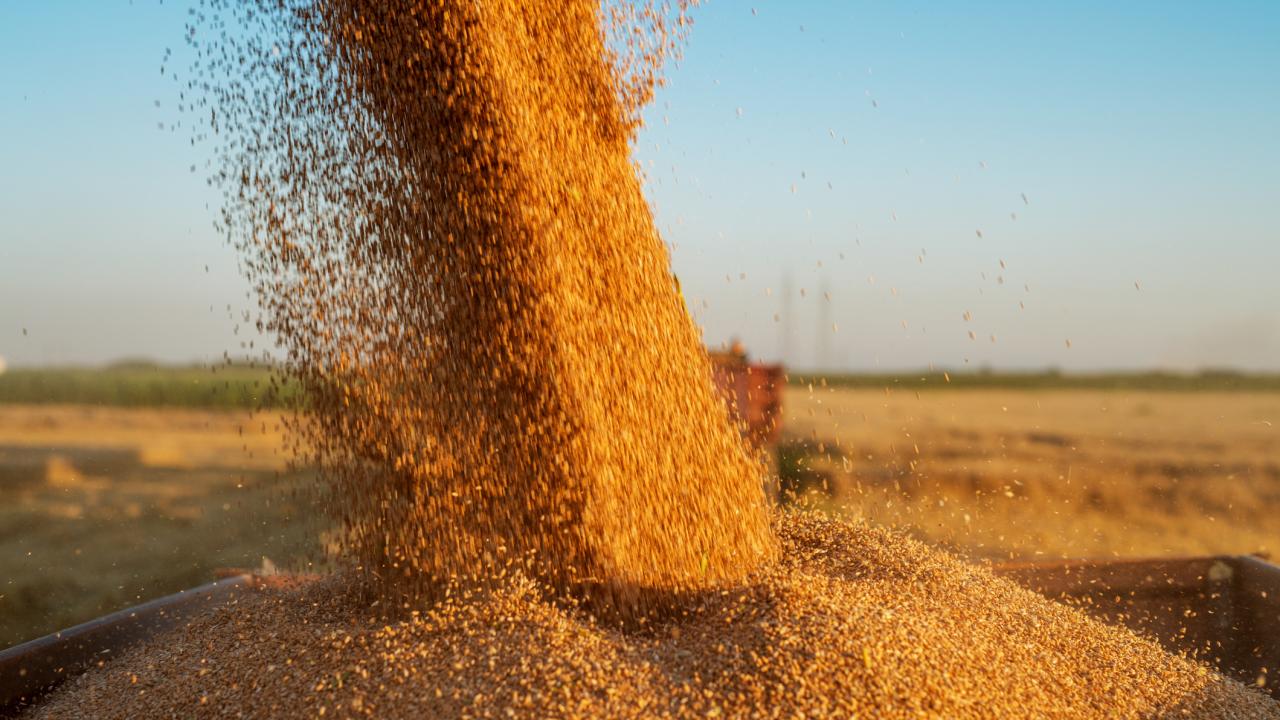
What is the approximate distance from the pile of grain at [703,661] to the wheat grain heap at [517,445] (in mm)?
12

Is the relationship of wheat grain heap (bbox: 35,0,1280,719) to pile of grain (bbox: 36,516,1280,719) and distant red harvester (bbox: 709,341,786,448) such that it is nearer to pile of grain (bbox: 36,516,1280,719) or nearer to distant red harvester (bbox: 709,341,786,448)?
pile of grain (bbox: 36,516,1280,719)

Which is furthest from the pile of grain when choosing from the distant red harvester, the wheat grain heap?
the distant red harvester

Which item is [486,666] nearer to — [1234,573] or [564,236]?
[564,236]

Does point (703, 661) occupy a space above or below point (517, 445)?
below

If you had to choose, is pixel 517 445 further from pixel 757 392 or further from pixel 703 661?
pixel 757 392

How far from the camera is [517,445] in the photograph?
97.3 inches

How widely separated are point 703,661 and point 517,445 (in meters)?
0.80

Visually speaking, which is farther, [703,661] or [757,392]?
[757,392]

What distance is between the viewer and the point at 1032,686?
83.5 inches

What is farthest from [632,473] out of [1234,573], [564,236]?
[1234,573]

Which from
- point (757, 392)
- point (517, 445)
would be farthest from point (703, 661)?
point (757, 392)

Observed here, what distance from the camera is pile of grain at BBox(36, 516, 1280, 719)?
1893 mm

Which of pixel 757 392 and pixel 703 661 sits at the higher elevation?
pixel 757 392

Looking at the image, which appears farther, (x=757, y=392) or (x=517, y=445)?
(x=757, y=392)
